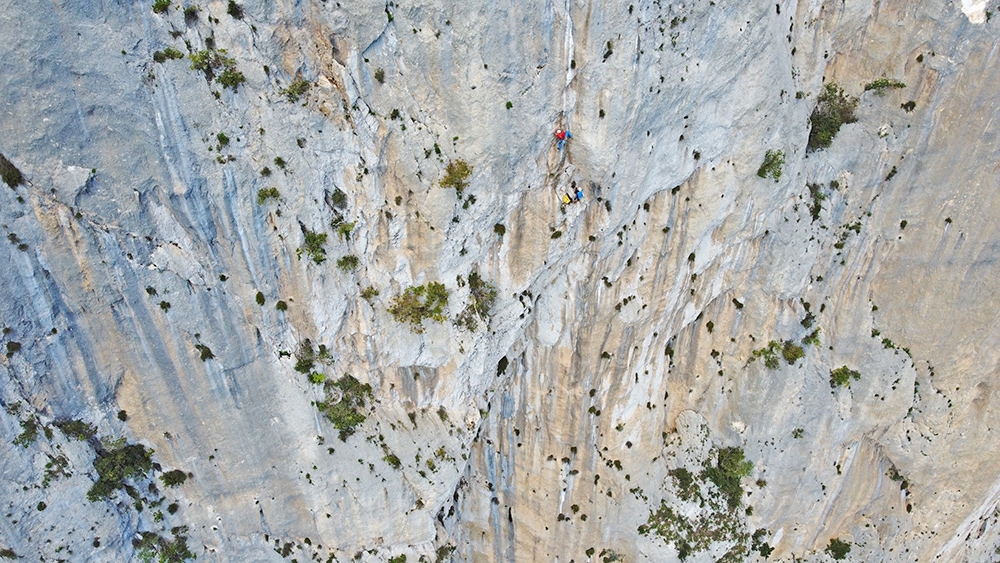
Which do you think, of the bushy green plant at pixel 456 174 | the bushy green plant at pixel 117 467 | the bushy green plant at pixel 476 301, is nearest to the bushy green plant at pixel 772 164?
the bushy green plant at pixel 476 301

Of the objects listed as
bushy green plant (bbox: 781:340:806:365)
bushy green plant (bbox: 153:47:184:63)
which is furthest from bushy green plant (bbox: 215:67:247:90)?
bushy green plant (bbox: 781:340:806:365)

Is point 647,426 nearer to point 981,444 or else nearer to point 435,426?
point 435,426

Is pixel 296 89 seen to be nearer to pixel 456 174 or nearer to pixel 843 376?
pixel 456 174

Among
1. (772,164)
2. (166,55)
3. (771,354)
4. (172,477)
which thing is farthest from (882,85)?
(172,477)

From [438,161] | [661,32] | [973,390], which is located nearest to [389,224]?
[438,161]

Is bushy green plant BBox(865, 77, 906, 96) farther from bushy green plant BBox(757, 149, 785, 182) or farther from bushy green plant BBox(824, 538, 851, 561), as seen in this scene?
bushy green plant BBox(824, 538, 851, 561)

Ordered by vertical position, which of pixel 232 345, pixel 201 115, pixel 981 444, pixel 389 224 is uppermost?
pixel 201 115
